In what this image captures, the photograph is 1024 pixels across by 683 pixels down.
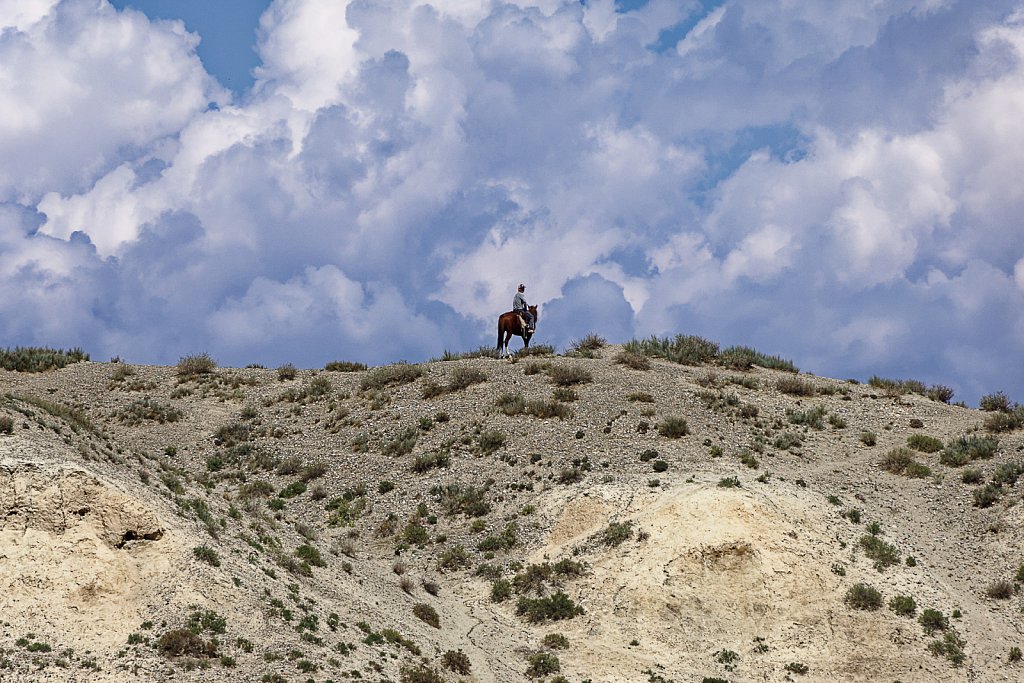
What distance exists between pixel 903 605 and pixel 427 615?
1308 centimetres

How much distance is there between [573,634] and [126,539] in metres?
12.0

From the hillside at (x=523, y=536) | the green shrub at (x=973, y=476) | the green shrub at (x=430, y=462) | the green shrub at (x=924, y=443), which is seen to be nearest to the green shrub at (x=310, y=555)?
the hillside at (x=523, y=536)

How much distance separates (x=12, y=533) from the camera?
26578 millimetres

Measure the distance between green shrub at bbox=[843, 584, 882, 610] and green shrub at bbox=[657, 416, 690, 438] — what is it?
401 inches

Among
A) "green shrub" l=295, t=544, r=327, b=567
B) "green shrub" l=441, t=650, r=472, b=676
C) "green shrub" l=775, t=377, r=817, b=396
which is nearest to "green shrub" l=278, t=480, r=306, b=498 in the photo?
→ "green shrub" l=295, t=544, r=327, b=567

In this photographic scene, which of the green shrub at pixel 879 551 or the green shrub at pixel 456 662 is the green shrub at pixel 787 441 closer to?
the green shrub at pixel 879 551

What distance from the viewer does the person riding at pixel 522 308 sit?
50781 mm

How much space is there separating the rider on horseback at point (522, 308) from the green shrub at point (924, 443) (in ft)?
58.6

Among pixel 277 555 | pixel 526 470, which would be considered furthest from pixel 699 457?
pixel 277 555

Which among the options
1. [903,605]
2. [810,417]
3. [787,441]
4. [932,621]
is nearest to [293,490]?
[787,441]

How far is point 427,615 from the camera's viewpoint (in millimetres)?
30172

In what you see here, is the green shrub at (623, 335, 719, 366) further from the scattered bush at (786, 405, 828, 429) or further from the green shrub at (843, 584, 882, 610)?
the green shrub at (843, 584, 882, 610)

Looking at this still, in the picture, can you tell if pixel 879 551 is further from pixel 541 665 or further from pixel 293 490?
pixel 293 490

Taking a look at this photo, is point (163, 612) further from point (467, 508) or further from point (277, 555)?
point (467, 508)
